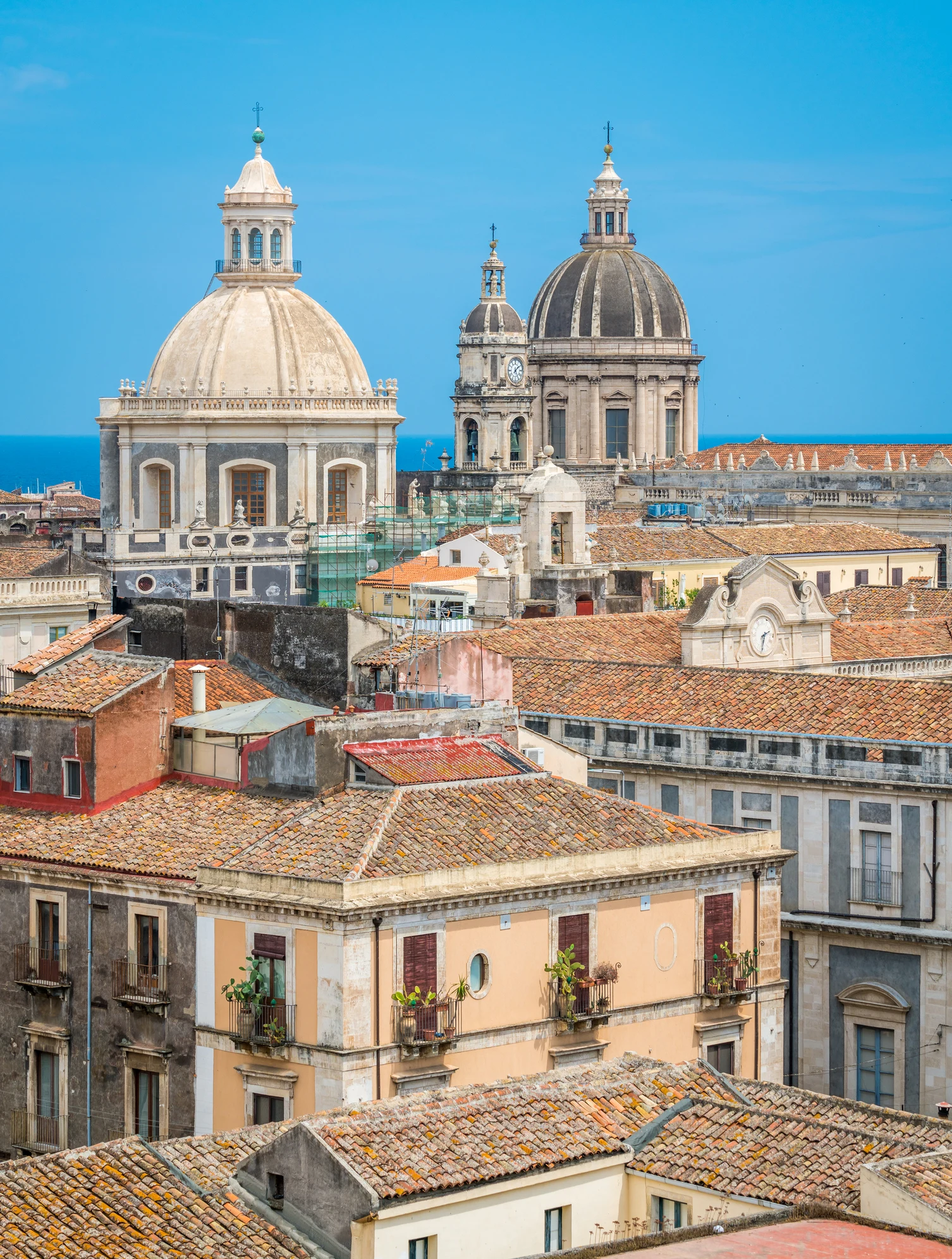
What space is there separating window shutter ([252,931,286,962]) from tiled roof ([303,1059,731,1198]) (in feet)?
10.2

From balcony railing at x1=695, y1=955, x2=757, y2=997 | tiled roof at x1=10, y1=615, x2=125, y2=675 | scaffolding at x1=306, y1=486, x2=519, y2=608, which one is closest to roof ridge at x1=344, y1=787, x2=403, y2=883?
balcony railing at x1=695, y1=955, x2=757, y2=997

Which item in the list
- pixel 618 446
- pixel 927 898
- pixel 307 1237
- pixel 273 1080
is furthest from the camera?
pixel 618 446

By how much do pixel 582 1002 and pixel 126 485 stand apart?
177ft

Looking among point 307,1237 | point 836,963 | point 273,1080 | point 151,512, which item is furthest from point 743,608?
point 151,512

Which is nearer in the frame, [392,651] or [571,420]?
[392,651]

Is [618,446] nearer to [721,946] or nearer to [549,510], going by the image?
[549,510]

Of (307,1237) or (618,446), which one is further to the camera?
(618,446)

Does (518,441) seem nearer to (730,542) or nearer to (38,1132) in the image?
(730,542)

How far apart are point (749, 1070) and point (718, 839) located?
2.96 m

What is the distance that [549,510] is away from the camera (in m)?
71.4

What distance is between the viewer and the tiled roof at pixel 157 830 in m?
36.0

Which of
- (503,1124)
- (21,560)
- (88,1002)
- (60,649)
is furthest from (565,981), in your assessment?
(21,560)

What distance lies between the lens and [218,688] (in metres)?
45.1

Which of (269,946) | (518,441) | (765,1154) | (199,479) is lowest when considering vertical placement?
(765,1154)
